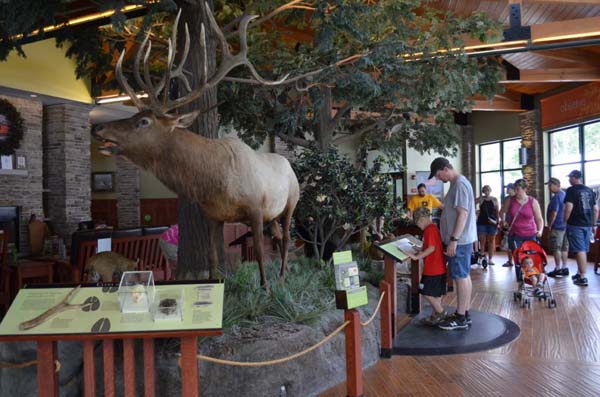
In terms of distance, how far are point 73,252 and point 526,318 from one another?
4.89 m

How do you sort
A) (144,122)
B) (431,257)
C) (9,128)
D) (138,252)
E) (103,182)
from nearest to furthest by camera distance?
(144,122) → (431,257) → (138,252) → (9,128) → (103,182)

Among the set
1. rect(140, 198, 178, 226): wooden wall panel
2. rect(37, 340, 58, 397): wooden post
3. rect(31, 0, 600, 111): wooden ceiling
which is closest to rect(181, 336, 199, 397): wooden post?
rect(37, 340, 58, 397): wooden post

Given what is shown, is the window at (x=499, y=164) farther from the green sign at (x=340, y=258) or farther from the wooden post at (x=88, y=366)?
the wooden post at (x=88, y=366)

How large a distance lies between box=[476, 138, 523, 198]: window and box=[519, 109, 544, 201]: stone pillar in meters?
1.38

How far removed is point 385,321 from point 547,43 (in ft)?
21.2

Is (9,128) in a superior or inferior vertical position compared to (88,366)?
superior

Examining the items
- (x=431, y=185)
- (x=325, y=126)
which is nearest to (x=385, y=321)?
(x=325, y=126)

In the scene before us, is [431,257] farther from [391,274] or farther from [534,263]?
[534,263]

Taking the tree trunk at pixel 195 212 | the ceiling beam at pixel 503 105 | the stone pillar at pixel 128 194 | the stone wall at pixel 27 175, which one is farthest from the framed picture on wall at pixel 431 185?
the tree trunk at pixel 195 212

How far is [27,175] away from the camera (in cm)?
931

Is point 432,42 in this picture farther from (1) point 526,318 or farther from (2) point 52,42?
(2) point 52,42

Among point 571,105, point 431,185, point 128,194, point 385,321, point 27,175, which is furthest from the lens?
point 431,185

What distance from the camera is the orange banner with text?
1070 centimetres

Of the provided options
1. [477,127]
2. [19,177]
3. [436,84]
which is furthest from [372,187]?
[477,127]
